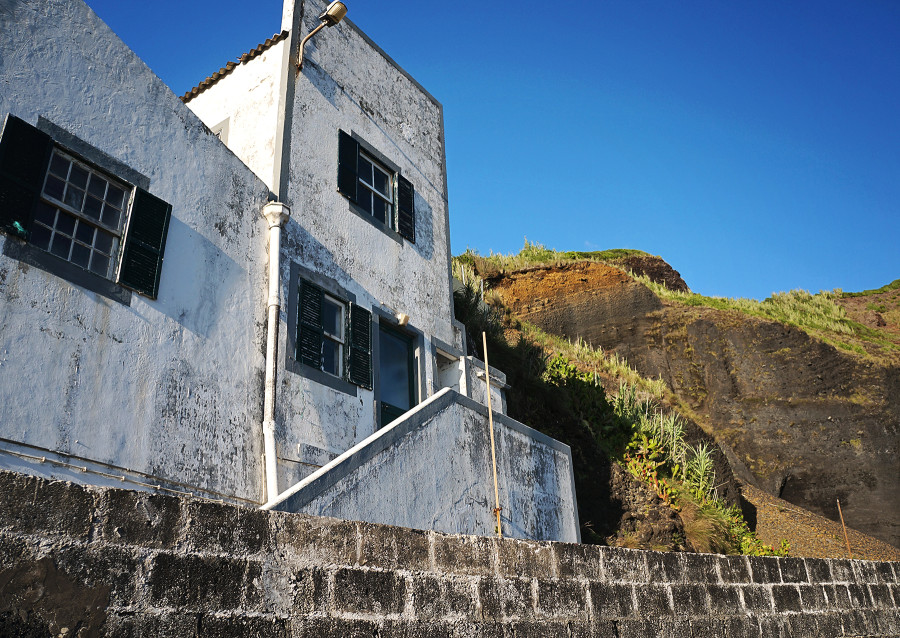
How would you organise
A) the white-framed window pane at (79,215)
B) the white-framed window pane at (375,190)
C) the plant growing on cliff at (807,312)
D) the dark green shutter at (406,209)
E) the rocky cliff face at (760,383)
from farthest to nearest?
the plant growing on cliff at (807,312)
the rocky cliff face at (760,383)
the dark green shutter at (406,209)
the white-framed window pane at (375,190)
the white-framed window pane at (79,215)

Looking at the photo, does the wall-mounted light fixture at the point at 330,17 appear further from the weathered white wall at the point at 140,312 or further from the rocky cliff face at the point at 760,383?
the rocky cliff face at the point at 760,383

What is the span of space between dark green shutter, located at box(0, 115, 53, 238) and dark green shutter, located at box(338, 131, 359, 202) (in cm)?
486

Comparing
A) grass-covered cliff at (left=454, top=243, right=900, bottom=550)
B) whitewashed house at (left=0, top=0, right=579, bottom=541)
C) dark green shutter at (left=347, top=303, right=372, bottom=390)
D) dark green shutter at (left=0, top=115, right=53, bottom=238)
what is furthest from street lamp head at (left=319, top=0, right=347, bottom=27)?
grass-covered cliff at (left=454, top=243, right=900, bottom=550)

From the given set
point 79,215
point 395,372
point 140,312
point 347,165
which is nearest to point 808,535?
point 395,372

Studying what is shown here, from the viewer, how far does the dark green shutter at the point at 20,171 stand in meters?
7.04

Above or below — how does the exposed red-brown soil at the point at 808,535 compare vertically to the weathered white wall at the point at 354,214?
below

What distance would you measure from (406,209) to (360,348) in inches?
134

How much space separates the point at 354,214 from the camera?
1187 centimetres

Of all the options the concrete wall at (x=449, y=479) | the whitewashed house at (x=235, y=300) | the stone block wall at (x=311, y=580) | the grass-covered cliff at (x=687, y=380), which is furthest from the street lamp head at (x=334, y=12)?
the stone block wall at (x=311, y=580)

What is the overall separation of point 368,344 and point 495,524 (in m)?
3.12

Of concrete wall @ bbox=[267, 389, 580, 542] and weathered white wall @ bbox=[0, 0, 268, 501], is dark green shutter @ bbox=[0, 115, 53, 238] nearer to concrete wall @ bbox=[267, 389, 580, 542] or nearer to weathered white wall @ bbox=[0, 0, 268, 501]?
weathered white wall @ bbox=[0, 0, 268, 501]

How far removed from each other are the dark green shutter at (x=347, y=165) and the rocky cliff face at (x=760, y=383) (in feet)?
62.0

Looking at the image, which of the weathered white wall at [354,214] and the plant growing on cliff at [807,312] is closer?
the weathered white wall at [354,214]

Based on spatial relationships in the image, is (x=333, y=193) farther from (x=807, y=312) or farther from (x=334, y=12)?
(x=807, y=312)
